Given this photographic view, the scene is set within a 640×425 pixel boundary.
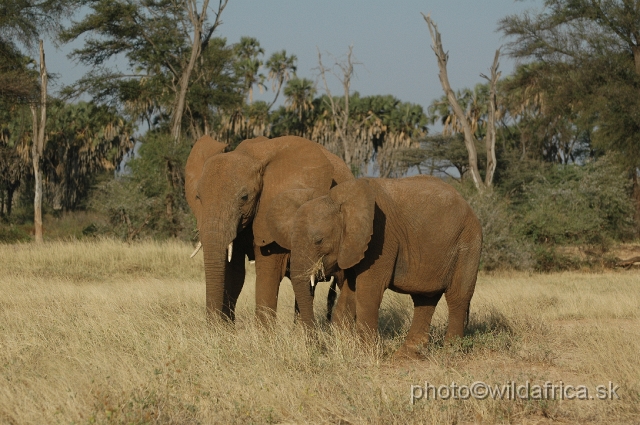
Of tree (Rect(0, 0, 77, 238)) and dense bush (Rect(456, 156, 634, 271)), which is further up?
tree (Rect(0, 0, 77, 238))

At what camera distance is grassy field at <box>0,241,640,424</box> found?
20.0 feet

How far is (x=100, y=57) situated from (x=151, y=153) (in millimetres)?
7630

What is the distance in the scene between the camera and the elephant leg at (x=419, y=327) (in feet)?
27.9

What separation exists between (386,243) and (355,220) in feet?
1.69

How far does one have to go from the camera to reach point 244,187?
8633mm

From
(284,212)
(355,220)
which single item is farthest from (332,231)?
(284,212)

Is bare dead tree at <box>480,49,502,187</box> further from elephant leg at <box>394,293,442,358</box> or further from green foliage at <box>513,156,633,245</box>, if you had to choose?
elephant leg at <box>394,293,442,358</box>

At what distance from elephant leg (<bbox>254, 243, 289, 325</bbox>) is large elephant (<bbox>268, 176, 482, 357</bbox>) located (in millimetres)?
559

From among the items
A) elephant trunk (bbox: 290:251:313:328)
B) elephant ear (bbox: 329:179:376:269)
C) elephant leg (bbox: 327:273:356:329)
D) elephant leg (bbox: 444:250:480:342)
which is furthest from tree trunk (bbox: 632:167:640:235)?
elephant ear (bbox: 329:179:376:269)

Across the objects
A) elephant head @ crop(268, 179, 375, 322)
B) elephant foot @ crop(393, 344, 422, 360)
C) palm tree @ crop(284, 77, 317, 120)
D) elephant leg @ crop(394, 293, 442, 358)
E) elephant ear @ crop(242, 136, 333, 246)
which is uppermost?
palm tree @ crop(284, 77, 317, 120)

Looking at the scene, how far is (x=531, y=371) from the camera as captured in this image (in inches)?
304

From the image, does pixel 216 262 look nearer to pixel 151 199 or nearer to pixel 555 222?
pixel 555 222

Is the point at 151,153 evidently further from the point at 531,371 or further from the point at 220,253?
the point at 531,371

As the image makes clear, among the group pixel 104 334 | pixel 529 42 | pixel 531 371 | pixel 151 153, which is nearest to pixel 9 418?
pixel 104 334
